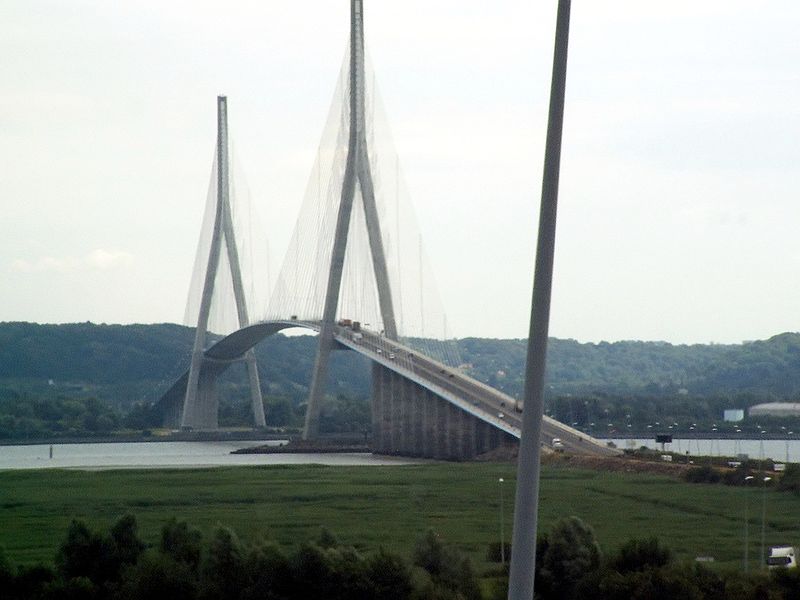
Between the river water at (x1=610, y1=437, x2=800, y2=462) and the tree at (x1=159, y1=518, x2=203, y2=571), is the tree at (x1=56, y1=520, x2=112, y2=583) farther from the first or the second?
the river water at (x1=610, y1=437, x2=800, y2=462)

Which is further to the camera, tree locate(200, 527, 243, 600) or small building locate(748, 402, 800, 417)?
small building locate(748, 402, 800, 417)

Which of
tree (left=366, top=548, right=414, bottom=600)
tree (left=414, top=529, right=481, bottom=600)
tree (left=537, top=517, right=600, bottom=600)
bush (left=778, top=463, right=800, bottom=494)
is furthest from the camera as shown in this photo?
bush (left=778, top=463, right=800, bottom=494)

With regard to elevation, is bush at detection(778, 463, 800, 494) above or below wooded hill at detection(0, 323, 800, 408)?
below

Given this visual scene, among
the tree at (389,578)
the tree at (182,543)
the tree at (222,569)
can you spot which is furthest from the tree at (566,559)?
the tree at (182,543)

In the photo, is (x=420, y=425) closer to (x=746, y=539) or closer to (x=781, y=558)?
(x=746, y=539)

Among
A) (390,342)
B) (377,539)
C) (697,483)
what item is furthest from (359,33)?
(377,539)

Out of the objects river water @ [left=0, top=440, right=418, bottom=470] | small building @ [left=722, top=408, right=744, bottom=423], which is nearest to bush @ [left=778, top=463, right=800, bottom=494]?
river water @ [left=0, top=440, right=418, bottom=470]

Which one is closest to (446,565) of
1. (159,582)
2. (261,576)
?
(261,576)
